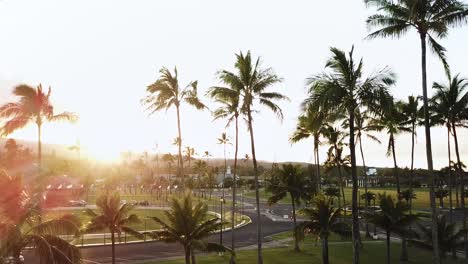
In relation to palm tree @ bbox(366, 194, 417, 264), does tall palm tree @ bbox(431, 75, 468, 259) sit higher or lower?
higher

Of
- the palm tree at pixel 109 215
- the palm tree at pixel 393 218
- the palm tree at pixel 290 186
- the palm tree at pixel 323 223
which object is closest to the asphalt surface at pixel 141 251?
the palm tree at pixel 109 215

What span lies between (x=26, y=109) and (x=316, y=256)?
3156 cm

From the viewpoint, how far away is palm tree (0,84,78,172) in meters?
31.0

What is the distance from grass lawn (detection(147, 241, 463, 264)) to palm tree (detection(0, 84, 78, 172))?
17390 mm

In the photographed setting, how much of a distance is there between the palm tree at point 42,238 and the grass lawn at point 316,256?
2592 cm

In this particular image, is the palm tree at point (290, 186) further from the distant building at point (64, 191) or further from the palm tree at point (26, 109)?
the distant building at point (64, 191)

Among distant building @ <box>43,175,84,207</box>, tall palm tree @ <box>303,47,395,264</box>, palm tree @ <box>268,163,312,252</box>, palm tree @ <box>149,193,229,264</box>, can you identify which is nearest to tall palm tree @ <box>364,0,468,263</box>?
tall palm tree @ <box>303,47,395,264</box>

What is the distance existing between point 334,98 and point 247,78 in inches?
410

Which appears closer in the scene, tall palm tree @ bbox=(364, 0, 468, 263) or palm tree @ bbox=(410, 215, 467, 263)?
tall palm tree @ bbox=(364, 0, 468, 263)

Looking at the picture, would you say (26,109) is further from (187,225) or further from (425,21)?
(425,21)

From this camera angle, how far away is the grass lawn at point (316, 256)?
1703 inches

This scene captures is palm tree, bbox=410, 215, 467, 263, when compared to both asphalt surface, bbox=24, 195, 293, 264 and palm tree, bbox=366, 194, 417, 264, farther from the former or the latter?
asphalt surface, bbox=24, 195, 293, 264

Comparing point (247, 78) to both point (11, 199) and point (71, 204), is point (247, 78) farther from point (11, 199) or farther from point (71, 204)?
point (71, 204)

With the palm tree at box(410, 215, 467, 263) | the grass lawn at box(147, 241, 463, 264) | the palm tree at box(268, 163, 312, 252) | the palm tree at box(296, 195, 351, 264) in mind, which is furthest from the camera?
the palm tree at box(268, 163, 312, 252)
